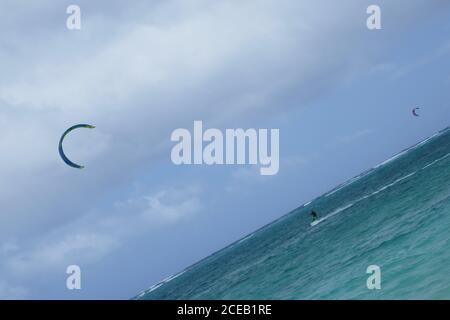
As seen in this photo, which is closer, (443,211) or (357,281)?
(357,281)

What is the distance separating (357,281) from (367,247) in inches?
307

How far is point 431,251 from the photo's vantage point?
14.7 meters

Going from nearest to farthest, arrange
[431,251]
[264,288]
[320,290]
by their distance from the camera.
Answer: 1. [431,251]
2. [320,290]
3. [264,288]

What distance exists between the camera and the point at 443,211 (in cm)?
2222
